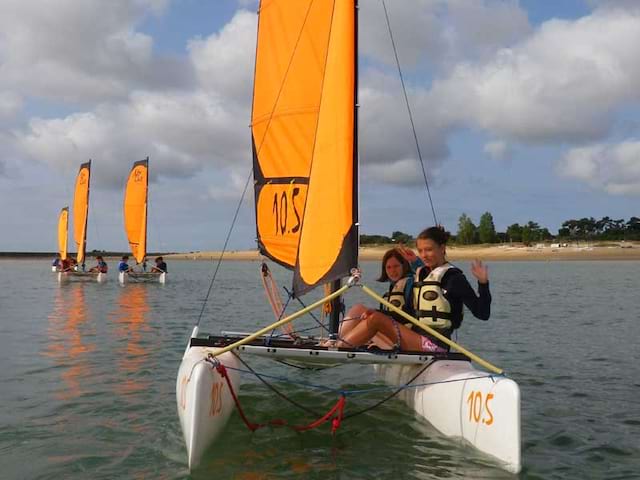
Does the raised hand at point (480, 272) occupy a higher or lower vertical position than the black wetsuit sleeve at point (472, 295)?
higher

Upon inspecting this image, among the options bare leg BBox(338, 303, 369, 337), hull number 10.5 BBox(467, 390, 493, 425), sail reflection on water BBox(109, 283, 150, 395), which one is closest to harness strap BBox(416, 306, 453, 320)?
bare leg BBox(338, 303, 369, 337)

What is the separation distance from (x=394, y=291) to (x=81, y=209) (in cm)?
3090

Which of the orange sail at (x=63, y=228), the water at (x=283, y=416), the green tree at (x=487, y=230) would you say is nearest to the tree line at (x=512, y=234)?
the green tree at (x=487, y=230)

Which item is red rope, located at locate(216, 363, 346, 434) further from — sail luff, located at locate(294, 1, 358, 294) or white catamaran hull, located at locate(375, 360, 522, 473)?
sail luff, located at locate(294, 1, 358, 294)

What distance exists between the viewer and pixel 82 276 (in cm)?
3231

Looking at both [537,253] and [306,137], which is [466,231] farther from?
[306,137]

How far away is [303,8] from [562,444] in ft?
21.2

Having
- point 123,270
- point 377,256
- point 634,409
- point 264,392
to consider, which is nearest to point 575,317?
point 634,409

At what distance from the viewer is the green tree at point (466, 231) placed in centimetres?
10346

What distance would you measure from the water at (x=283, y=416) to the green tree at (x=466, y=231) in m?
90.9

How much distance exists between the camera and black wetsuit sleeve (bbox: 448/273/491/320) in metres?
5.63

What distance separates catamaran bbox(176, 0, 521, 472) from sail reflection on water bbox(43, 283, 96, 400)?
2503 millimetres

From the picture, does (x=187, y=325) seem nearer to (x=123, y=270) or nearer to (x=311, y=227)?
(x=311, y=227)

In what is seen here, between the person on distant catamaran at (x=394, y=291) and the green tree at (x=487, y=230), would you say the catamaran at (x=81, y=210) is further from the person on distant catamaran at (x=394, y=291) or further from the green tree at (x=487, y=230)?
the green tree at (x=487, y=230)
